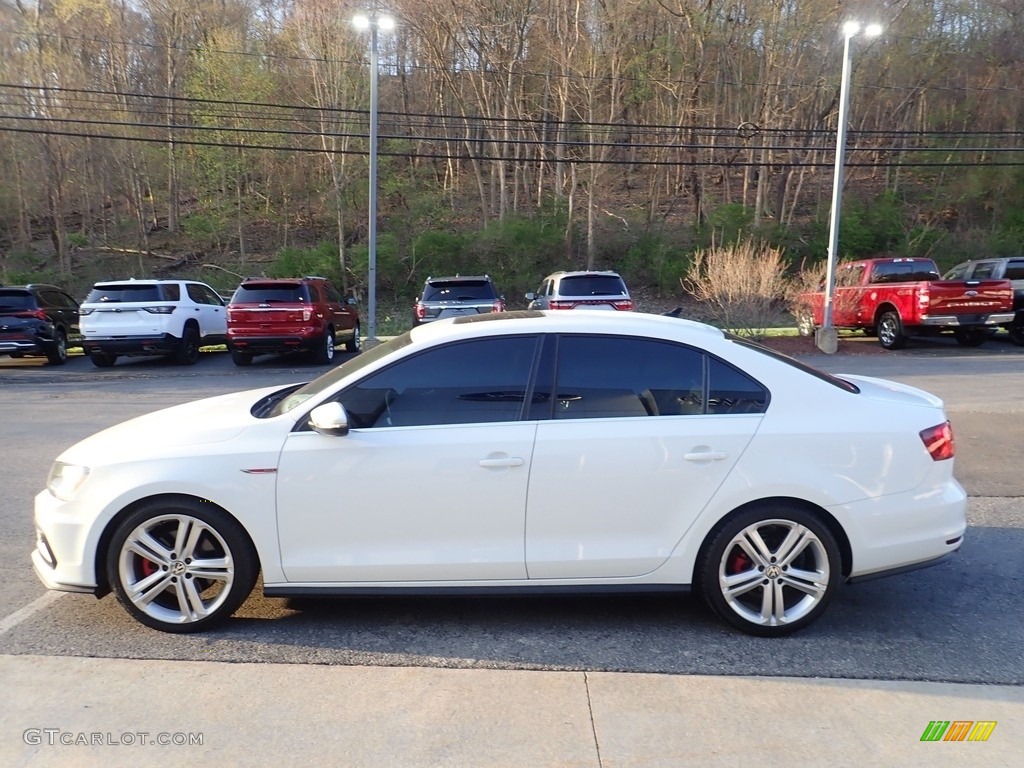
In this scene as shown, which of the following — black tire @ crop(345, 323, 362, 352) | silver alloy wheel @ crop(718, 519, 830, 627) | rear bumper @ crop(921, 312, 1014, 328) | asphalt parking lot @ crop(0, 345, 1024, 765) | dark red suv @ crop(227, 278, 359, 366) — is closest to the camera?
asphalt parking lot @ crop(0, 345, 1024, 765)

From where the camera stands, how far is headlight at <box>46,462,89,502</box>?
425cm

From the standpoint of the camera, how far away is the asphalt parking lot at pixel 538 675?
331cm

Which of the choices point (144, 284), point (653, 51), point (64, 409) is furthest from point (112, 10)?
point (64, 409)

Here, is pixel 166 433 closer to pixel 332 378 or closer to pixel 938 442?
pixel 332 378

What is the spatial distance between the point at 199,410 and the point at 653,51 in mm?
35031

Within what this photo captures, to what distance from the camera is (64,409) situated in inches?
471

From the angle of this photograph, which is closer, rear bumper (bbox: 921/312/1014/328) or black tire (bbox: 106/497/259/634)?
black tire (bbox: 106/497/259/634)

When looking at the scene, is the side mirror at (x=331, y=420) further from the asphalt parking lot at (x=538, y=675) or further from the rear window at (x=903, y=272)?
the rear window at (x=903, y=272)

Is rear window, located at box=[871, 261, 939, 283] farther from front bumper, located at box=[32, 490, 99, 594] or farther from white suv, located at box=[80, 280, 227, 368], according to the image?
front bumper, located at box=[32, 490, 99, 594]

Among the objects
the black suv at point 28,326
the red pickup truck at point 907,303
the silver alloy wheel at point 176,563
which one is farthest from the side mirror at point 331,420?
the red pickup truck at point 907,303

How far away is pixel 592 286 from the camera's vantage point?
17.8 meters

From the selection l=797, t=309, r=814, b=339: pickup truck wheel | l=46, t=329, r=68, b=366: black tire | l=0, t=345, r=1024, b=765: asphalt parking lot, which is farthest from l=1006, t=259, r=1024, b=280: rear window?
l=46, t=329, r=68, b=366: black tire

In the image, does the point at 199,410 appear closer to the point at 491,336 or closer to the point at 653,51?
the point at 491,336

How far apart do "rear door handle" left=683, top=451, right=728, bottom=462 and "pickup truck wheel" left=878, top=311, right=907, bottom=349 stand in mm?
15896
